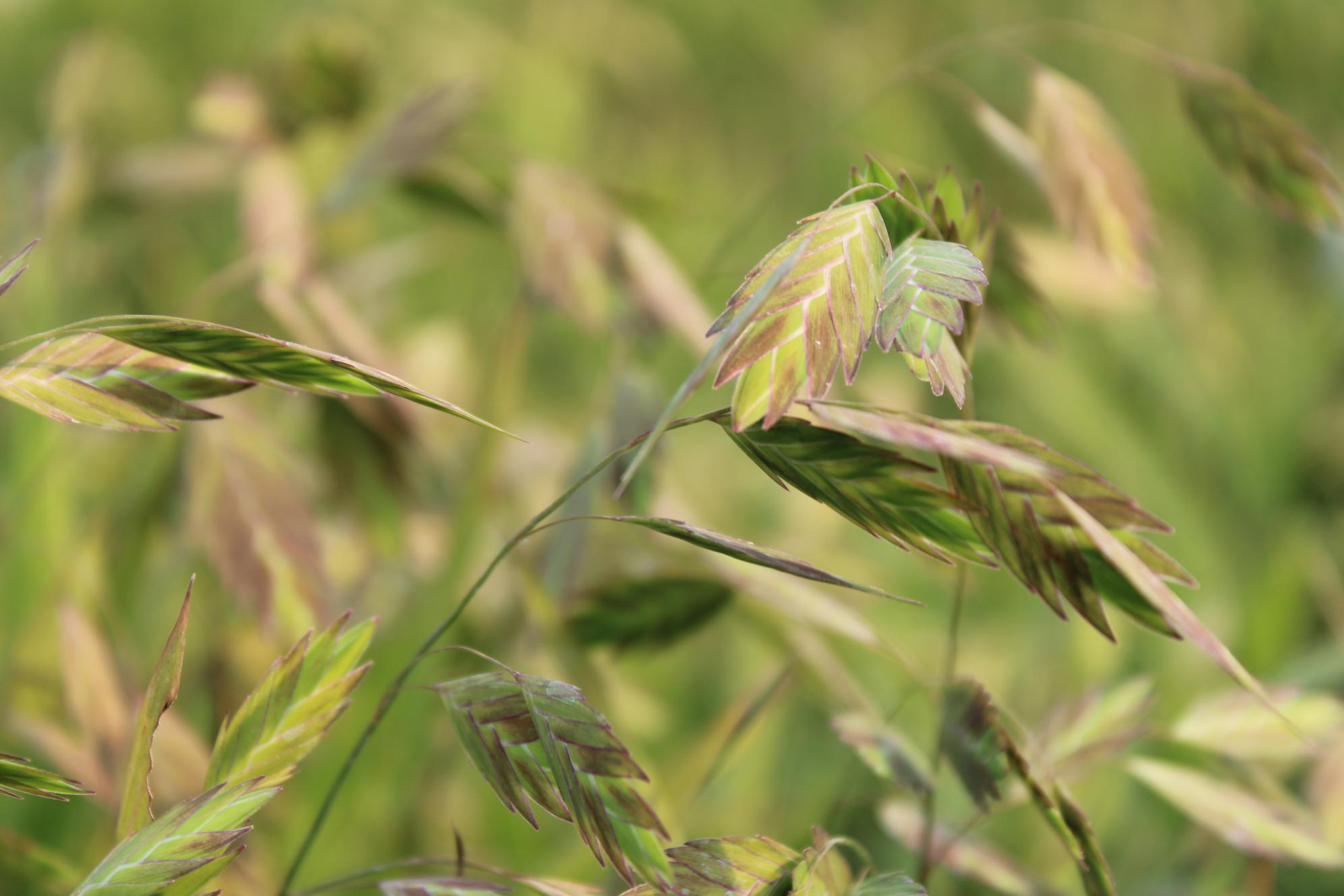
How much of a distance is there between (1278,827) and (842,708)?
0.78 feet

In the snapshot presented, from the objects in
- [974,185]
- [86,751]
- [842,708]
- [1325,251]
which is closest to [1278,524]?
[1325,251]

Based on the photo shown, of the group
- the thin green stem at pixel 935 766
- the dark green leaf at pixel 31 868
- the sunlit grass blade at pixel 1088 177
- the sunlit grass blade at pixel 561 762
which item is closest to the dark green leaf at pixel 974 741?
the thin green stem at pixel 935 766

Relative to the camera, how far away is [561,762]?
331mm

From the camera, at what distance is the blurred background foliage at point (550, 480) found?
23.9 inches

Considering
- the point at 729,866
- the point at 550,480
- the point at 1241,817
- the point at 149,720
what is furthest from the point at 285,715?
the point at 550,480

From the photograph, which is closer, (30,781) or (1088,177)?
(30,781)

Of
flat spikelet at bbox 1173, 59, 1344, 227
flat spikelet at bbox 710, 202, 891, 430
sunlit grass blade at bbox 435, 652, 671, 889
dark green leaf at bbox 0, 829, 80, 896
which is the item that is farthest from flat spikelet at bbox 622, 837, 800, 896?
flat spikelet at bbox 1173, 59, 1344, 227

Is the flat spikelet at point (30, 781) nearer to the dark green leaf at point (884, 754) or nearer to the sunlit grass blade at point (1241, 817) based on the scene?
the dark green leaf at point (884, 754)

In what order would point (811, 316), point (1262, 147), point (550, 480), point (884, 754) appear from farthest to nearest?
point (550, 480)
point (1262, 147)
point (884, 754)
point (811, 316)

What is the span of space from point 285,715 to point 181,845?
5cm

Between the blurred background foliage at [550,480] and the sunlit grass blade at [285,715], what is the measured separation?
166 mm

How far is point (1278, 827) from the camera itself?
0.49 metres

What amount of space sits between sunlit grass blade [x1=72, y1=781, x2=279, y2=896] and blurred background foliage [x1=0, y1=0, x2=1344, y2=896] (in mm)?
185

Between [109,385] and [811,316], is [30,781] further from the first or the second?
[811,316]
